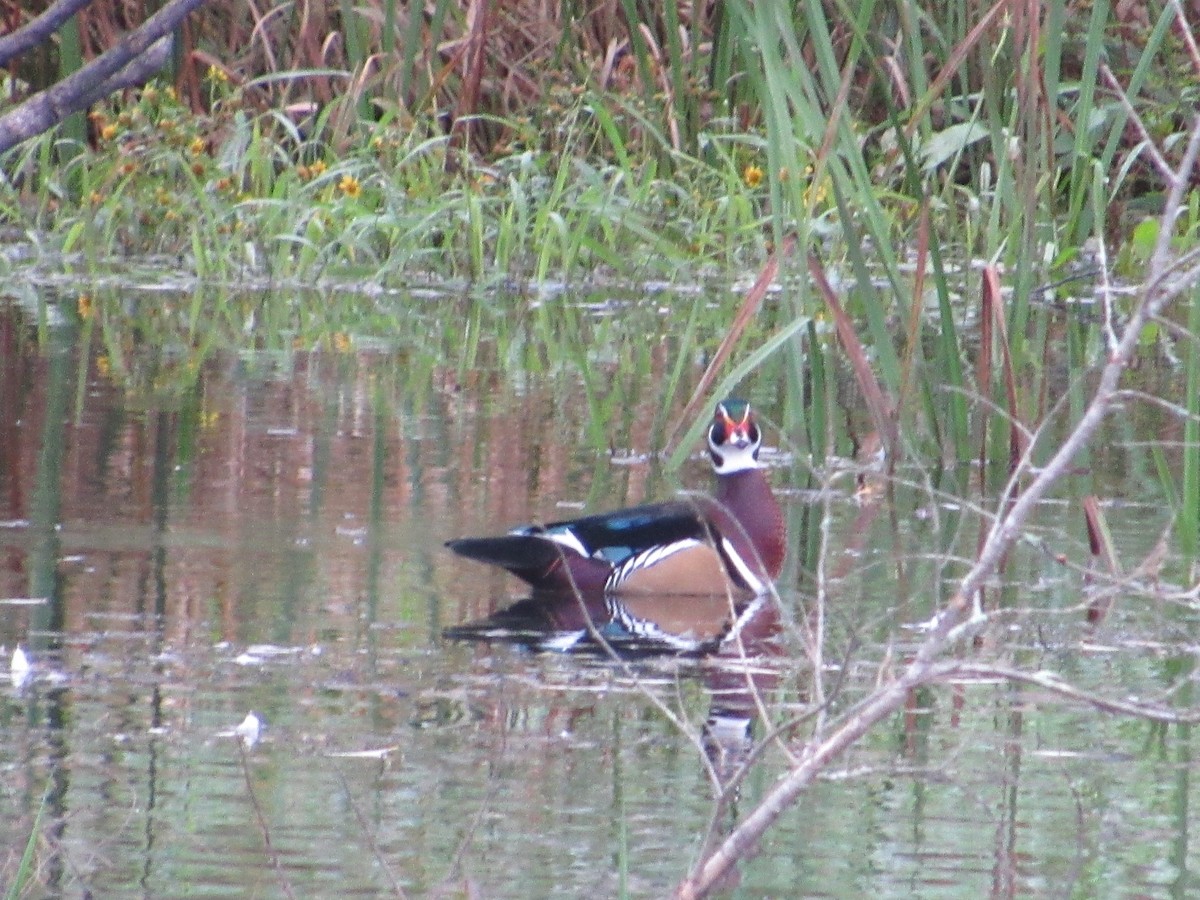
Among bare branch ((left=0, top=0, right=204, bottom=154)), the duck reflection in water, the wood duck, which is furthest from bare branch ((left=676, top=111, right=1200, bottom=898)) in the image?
the wood duck

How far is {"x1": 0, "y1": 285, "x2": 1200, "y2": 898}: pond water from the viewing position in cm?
333

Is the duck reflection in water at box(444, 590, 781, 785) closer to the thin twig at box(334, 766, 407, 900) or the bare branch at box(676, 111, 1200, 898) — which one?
the thin twig at box(334, 766, 407, 900)

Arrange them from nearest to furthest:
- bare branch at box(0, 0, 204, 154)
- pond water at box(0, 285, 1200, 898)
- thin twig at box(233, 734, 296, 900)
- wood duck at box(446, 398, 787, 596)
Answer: thin twig at box(233, 734, 296, 900) < pond water at box(0, 285, 1200, 898) < bare branch at box(0, 0, 204, 154) < wood duck at box(446, 398, 787, 596)

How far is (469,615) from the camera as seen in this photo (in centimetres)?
523

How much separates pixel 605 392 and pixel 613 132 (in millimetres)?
3340

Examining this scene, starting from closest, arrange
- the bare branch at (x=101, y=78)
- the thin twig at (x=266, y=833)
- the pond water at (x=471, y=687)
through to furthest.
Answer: the thin twig at (x=266, y=833) < the pond water at (x=471, y=687) < the bare branch at (x=101, y=78)

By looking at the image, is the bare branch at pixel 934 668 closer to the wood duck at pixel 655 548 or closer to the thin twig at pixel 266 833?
the thin twig at pixel 266 833

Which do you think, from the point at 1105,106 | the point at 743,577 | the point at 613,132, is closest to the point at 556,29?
the point at 613,132

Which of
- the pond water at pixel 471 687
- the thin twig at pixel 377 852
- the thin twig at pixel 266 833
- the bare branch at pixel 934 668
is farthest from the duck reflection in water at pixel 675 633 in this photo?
the bare branch at pixel 934 668

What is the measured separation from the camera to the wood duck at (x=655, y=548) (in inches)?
219

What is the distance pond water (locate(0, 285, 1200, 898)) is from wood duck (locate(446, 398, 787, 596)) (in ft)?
0.37

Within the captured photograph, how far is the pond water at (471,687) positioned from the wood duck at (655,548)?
4.4 inches

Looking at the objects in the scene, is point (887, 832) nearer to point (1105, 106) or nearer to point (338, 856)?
point (338, 856)

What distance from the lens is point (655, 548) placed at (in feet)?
19.0
